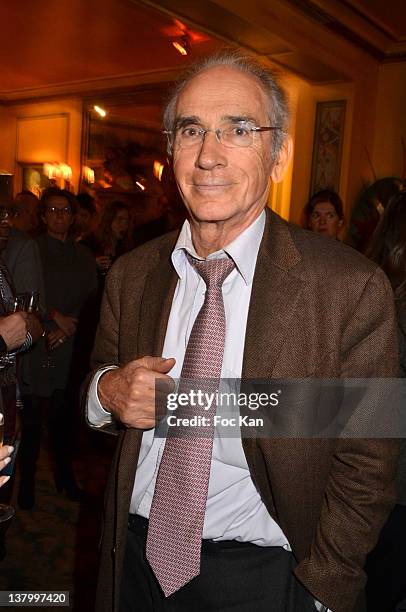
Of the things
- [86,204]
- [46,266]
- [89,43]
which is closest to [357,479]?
[46,266]

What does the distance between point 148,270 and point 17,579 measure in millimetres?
1856

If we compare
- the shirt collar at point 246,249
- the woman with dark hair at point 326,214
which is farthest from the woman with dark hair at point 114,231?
the shirt collar at point 246,249

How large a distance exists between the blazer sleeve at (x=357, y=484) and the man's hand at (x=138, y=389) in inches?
14.0

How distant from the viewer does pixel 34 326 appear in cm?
238

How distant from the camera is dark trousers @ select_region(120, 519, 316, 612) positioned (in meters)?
1.17

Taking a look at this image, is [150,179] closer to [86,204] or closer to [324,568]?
[86,204]

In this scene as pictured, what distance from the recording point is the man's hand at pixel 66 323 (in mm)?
3318

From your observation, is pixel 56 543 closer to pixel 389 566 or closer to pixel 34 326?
pixel 34 326

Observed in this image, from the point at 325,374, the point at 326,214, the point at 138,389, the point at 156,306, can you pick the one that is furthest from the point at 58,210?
the point at 325,374

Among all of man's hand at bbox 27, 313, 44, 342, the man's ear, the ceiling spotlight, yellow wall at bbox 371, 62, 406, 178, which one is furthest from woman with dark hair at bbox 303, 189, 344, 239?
the ceiling spotlight

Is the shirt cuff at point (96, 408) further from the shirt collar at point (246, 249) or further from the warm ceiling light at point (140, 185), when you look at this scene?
the warm ceiling light at point (140, 185)

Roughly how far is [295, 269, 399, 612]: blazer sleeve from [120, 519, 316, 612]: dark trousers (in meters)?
0.07

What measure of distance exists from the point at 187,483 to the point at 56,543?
6.87 ft

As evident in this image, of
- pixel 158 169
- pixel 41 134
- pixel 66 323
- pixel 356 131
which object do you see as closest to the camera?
pixel 66 323
